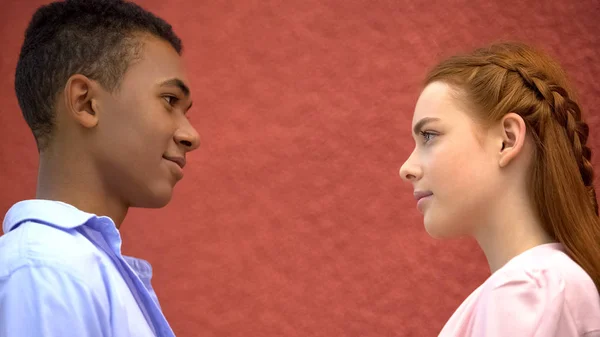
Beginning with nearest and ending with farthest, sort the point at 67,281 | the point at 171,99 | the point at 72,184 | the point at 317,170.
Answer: the point at 67,281 < the point at 72,184 < the point at 171,99 < the point at 317,170

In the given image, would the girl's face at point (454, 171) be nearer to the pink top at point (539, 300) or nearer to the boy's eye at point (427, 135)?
the boy's eye at point (427, 135)

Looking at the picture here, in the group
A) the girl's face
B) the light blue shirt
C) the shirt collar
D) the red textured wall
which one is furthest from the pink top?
the red textured wall

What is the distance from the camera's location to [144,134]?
4.40ft

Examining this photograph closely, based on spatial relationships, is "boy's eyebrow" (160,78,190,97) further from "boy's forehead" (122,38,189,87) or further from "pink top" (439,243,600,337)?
"pink top" (439,243,600,337)

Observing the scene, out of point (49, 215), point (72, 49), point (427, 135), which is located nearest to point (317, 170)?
point (427, 135)

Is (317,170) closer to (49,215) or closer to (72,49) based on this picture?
(72,49)

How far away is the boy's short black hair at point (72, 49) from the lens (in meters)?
1.34

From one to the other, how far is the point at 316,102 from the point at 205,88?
0.99ft

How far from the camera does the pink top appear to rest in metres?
1.17

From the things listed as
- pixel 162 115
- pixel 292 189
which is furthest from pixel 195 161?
pixel 162 115

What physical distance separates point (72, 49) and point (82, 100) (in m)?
0.09

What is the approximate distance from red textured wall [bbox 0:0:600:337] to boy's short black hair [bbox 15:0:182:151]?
2.58 feet

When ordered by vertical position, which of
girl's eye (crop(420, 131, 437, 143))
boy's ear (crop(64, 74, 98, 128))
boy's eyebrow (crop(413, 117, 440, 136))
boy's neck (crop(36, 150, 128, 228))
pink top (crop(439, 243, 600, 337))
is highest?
boy's ear (crop(64, 74, 98, 128))

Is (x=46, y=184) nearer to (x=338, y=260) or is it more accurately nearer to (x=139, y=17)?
(x=139, y=17)
